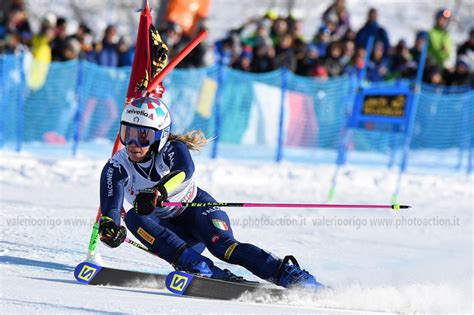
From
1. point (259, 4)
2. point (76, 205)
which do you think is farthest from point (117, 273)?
point (259, 4)

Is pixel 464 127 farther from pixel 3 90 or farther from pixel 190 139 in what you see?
pixel 190 139

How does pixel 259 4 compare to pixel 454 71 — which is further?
pixel 259 4

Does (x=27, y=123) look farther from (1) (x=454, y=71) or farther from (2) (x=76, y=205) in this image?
(1) (x=454, y=71)

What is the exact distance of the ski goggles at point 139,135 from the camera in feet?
18.4

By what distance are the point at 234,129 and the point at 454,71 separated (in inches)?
159

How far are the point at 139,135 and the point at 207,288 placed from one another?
3.49ft

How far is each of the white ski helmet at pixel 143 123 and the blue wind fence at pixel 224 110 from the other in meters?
6.91

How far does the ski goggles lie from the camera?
5621 millimetres

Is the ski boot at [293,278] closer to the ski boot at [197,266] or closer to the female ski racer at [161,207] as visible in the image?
the female ski racer at [161,207]

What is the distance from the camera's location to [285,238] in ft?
27.2

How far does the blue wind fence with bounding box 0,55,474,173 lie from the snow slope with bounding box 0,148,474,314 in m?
0.68

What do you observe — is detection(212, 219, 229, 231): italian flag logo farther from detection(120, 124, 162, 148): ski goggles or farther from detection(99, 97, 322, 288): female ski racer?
detection(120, 124, 162, 148): ski goggles

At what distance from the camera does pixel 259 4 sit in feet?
83.3

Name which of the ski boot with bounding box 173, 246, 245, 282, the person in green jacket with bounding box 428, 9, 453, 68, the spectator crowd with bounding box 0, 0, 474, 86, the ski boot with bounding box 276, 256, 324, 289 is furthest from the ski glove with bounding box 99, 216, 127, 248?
the person in green jacket with bounding box 428, 9, 453, 68
